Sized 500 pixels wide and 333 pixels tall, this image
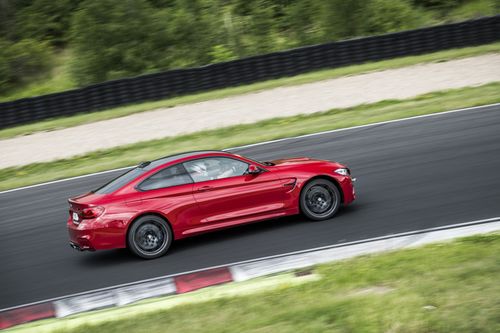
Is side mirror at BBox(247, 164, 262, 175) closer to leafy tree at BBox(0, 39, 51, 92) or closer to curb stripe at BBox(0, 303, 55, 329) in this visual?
curb stripe at BBox(0, 303, 55, 329)

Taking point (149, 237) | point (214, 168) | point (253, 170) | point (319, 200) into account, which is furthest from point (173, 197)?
point (319, 200)

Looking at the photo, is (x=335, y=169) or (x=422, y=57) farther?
(x=422, y=57)

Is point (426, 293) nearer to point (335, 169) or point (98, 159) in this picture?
point (335, 169)

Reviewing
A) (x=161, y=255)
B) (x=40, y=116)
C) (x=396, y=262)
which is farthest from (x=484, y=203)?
(x=40, y=116)

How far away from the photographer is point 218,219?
32.8 ft

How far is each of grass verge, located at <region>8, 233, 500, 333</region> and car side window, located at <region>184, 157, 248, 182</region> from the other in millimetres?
2598

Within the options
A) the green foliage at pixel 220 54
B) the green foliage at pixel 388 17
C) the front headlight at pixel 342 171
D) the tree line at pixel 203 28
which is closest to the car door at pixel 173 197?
the front headlight at pixel 342 171

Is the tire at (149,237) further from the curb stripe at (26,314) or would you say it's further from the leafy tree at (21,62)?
the leafy tree at (21,62)

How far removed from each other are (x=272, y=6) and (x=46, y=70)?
551 inches

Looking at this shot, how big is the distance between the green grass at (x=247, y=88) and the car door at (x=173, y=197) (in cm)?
1325

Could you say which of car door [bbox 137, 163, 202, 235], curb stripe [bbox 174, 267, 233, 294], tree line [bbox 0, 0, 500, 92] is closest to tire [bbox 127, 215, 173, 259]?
car door [bbox 137, 163, 202, 235]

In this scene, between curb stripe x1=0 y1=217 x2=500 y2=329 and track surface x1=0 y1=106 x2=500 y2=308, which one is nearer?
curb stripe x1=0 y1=217 x2=500 y2=329

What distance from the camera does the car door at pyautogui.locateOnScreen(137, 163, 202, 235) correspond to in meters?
9.75

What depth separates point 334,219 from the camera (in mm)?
10281
